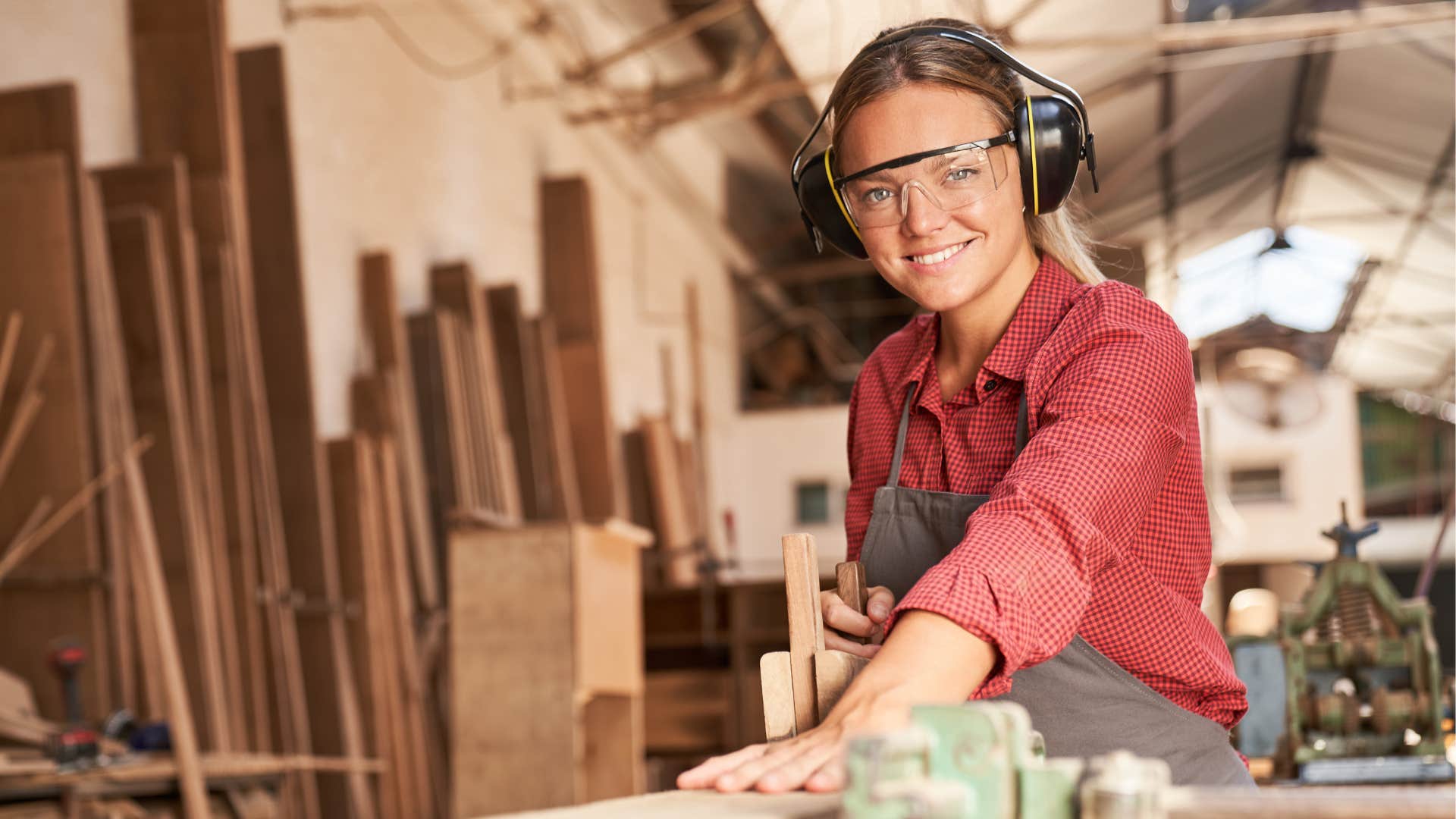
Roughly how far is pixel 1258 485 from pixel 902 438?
17.5 metres

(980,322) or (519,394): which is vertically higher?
(519,394)

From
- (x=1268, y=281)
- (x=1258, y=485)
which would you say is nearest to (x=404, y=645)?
(x=1258, y=485)

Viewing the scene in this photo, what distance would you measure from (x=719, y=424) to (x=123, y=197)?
979 centimetres

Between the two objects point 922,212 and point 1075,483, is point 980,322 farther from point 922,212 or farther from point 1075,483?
point 1075,483

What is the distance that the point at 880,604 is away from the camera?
64.7 inches

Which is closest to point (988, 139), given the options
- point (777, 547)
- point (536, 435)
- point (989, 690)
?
point (989, 690)

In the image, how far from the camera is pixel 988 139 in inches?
64.4

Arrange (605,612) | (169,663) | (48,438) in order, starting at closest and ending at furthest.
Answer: (169,663) < (48,438) < (605,612)

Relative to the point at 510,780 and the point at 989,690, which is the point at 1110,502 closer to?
the point at 989,690

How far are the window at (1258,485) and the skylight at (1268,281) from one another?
182 cm

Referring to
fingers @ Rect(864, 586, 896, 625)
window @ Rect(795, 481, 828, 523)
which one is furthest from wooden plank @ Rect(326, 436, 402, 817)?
window @ Rect(795, 481, 828, 523)

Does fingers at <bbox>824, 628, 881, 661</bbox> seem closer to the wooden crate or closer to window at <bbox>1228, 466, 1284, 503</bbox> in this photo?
the wooden crate

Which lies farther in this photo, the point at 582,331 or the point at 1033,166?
the point at 582,331

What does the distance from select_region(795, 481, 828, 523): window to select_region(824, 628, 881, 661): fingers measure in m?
13.9
